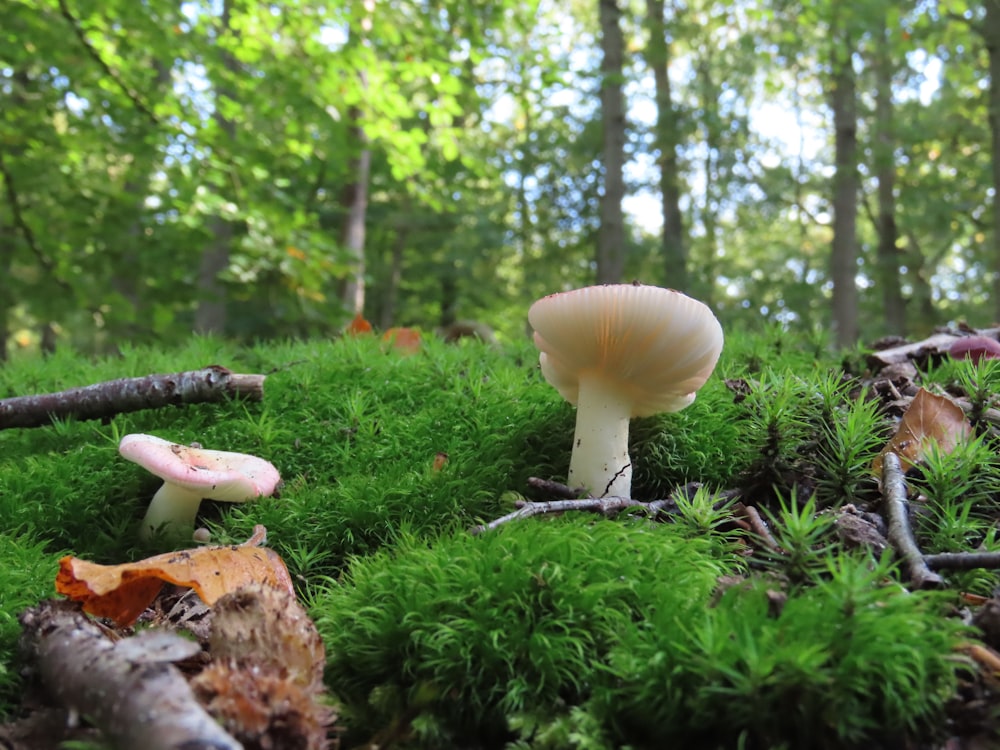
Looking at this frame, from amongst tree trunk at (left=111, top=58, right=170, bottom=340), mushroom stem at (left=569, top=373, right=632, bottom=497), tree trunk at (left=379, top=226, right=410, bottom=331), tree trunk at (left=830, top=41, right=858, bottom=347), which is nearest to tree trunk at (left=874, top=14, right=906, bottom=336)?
tree trunk at (left=830, top=41, right=858, bottom=347)

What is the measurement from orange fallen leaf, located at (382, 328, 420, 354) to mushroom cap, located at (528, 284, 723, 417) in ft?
5.32

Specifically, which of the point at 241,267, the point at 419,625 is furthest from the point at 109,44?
the point at 419,625

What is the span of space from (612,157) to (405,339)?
17.7 feet

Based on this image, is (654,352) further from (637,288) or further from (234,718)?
(234,718)

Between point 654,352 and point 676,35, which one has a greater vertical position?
point 676,35

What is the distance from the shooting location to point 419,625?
4.52 ft

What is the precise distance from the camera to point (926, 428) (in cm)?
210

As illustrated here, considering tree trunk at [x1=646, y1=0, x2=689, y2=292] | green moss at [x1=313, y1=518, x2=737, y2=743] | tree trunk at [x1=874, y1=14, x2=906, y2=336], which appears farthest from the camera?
tree trunk at [x1=874, y1=14, x2=906, y2=336]

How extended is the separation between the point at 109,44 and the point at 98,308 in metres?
2.74

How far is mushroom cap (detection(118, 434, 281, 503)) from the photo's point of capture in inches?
79.0

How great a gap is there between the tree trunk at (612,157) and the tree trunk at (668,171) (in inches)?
101

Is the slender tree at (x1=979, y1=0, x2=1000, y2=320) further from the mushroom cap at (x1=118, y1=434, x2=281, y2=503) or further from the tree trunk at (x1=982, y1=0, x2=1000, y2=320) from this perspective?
the mushroom cap at (x1=118, y1=434, x2=281, y2=503)

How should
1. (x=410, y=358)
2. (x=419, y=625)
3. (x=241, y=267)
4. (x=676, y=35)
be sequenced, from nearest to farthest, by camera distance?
(x=419, y=625), (x=410, y=358), (x=241, y=267), (x=676, y=35)

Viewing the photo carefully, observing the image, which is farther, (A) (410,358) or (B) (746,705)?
(A) (410,358)
